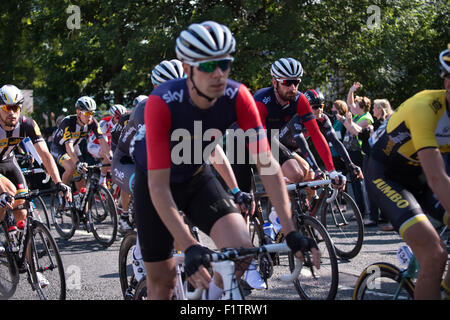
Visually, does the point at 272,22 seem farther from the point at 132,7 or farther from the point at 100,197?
the point at 100,197

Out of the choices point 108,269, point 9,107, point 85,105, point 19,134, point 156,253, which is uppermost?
point 85,105

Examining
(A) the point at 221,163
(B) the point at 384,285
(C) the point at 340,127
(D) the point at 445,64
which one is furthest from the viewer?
(C) the point at 340,127

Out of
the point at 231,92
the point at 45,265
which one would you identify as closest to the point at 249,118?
the point at 231,92

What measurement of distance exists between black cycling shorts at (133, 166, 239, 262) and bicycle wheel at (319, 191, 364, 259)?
10.9 ft

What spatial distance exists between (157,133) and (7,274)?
3.59m

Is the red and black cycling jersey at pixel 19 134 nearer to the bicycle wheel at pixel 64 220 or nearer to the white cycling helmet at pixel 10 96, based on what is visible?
the white cycling helmet at pixel 10 96

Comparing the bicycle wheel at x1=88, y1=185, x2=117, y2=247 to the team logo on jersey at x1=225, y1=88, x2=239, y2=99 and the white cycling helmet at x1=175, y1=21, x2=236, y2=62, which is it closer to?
the team logo on jersey at x1=225, y1=88, x2=239, y2=99

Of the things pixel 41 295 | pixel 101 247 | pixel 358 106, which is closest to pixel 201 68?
pixel 41 295

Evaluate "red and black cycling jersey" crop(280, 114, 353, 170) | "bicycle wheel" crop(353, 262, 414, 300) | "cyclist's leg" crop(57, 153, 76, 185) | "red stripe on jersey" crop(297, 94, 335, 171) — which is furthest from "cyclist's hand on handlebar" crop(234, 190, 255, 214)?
"cyclist's leg" crop(57, 153, 76, 185)

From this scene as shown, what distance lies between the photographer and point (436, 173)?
337cm

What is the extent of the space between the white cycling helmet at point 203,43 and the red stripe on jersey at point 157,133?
Answer: 1.03ft

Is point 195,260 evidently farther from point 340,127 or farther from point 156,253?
point 340,127

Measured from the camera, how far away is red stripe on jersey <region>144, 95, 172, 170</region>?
3.22 metres
